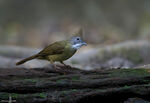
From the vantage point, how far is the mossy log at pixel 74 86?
551 cm

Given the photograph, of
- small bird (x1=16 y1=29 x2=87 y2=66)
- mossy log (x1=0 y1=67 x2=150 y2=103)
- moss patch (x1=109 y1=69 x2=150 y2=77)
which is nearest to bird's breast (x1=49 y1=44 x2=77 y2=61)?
small bird (x1=16 y1=29 x2=87 y2=66)

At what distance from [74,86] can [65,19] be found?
1314 cm

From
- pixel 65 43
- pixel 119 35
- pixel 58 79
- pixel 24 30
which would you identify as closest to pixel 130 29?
pixel 119 35

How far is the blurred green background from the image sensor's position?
1806 cm

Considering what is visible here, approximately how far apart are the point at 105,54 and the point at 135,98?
288 inches

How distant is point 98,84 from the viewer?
5.88 metres

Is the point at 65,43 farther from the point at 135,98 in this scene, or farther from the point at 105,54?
the point at 105,54

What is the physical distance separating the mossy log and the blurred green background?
11.5m

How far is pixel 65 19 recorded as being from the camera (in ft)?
61.9

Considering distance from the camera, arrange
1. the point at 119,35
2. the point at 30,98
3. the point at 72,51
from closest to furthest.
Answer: the point at 30,98 → the point at 72,51 → the point at 119,35

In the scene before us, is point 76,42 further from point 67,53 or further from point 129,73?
point 129,73

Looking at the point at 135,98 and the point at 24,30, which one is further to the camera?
the point at 24,30

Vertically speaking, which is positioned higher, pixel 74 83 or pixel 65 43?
pixel 65 43

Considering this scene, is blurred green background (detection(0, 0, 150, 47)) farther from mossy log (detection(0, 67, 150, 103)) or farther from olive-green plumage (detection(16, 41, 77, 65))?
mossy log (detection(0, 67, 150, 103))
